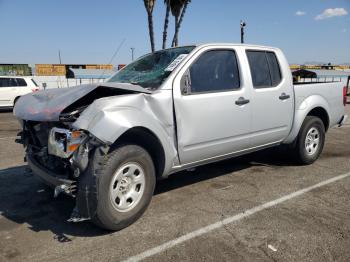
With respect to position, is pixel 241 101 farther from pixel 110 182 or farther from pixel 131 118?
pixel 110 182

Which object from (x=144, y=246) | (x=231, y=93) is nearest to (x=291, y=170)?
(x=231, y=93)

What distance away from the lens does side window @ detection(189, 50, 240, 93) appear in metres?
4.20

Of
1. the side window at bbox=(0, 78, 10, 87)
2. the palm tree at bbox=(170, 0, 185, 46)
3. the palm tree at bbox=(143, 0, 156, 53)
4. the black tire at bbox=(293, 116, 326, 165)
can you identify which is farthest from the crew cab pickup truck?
the palm tree at bbox=(170, 0, 185, 46)

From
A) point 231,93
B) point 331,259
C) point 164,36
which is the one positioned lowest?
point 331,259

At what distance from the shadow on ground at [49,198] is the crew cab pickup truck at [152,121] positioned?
48 centimetres

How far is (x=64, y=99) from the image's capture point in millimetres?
3406

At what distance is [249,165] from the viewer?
603cm

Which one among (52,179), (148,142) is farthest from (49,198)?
(148,142)

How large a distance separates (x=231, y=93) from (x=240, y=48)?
0.74 meters

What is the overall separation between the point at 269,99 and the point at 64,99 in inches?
112

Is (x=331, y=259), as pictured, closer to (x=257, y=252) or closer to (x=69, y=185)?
(x=257, y=252)

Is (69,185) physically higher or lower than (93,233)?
higher

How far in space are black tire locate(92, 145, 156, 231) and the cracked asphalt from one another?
0.14 m

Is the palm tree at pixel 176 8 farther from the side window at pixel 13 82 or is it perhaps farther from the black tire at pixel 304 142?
the black tire at pixel 304 142
